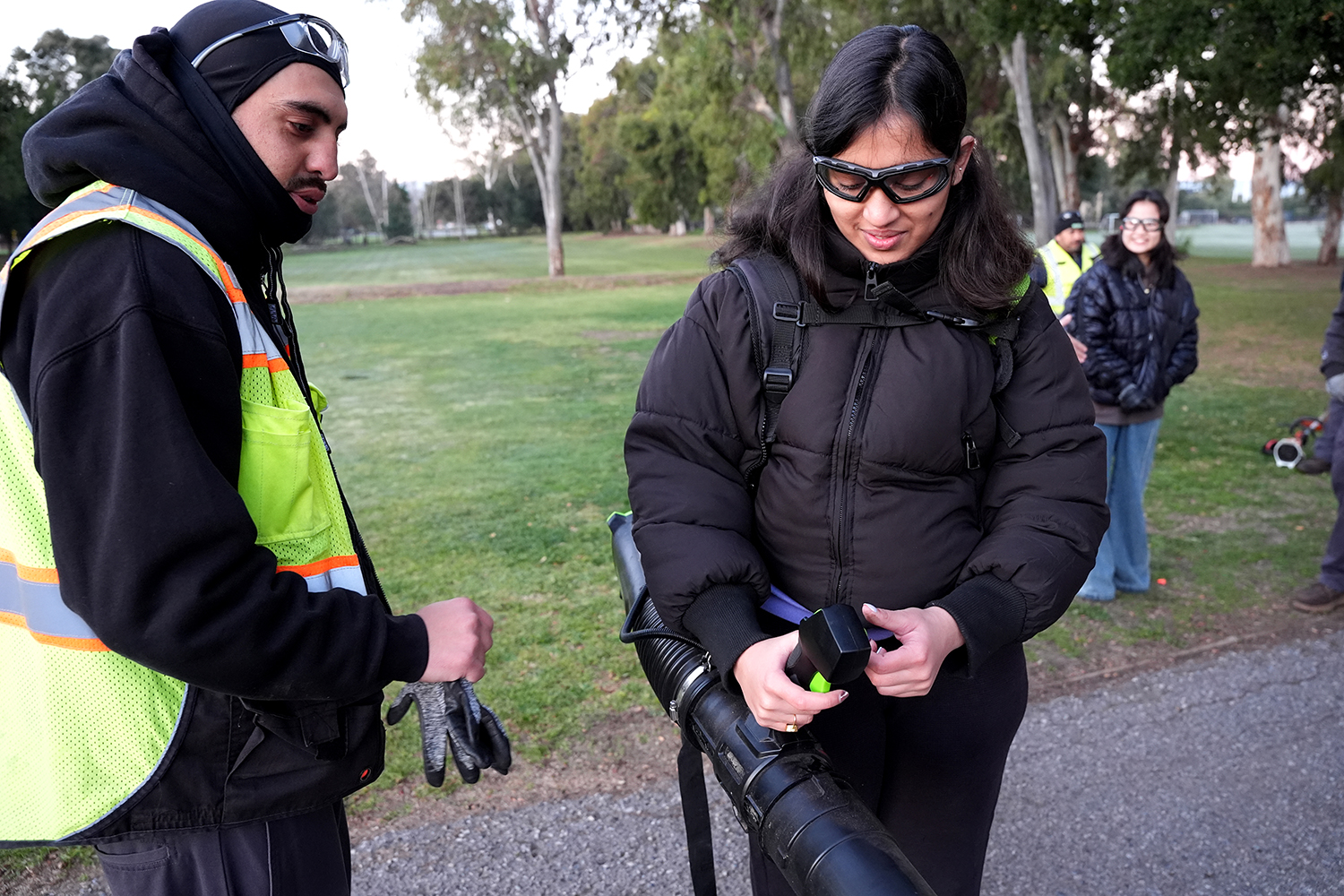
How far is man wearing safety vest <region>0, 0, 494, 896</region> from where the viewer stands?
1.33 m

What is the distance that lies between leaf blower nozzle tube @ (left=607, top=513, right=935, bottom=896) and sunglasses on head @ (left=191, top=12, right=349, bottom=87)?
1.19 metres

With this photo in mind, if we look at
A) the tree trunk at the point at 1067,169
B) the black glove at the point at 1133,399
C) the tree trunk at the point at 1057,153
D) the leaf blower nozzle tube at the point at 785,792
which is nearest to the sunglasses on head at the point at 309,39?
the leaf blower nozzle tube at the point at 785,792

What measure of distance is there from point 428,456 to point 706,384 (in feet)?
24.4

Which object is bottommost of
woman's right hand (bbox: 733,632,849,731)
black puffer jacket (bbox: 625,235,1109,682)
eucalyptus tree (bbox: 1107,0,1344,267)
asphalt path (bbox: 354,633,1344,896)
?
asphalt path (bbox: 354,633,1344,896)

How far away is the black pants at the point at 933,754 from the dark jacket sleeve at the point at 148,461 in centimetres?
106

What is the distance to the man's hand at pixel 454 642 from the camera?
1.67 m

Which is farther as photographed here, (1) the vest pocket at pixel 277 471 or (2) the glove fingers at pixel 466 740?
(2) the glove fingers at pixel 466 740

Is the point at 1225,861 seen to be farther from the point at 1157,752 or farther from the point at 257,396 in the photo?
the point at 257,396

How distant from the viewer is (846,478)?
1800 mm

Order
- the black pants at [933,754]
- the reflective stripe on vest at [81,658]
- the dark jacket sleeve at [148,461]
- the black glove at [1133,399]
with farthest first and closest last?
the black glove at [1133,399] → the black pants at [933,754] → the reflective stripe on vest at [81,658] → the dark jacket sleeve at [148,461]

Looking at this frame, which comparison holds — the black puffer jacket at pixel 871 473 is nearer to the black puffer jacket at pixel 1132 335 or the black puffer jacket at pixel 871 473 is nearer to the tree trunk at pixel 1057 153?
the black puffer jacket at pixel 1132 335

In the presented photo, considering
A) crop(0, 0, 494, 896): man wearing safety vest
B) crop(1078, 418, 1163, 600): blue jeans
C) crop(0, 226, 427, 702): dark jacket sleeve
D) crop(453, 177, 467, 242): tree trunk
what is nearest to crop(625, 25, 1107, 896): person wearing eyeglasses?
crop(0, 0, 494, 896): man wearing safety vest

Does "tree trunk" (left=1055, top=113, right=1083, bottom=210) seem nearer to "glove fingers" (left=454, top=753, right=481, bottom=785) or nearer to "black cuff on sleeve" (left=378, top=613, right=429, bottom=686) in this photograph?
Answer: "glove fingers" (left=454, top=753, right=481, bottom=785)

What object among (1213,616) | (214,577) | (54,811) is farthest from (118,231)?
(1213,616)
